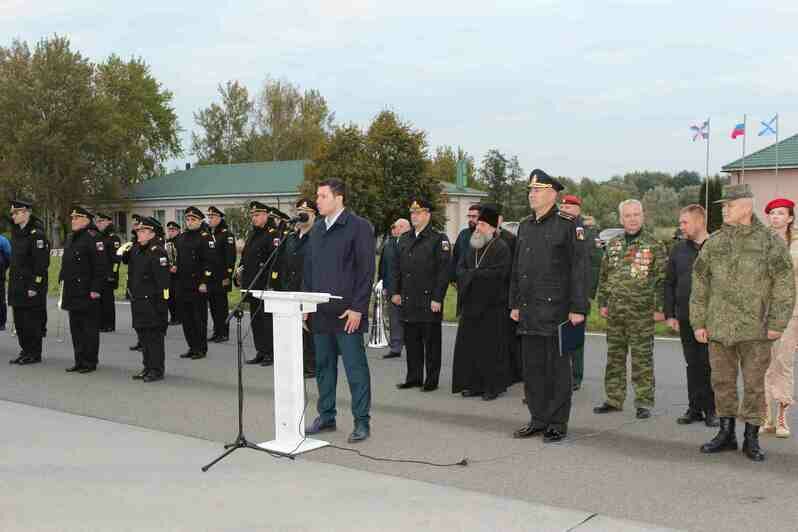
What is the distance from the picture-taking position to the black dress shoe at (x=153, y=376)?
1016 centimetres

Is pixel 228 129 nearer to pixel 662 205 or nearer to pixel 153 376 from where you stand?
pixel 662 205

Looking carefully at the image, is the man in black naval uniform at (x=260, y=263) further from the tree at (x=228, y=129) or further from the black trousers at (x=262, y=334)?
the tree at (x=228, y=129)

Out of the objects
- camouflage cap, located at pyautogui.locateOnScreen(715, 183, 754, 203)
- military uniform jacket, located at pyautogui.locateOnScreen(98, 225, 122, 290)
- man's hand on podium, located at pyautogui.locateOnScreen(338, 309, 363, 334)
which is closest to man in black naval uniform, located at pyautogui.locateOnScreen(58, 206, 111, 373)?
military uniform jacket, located at pyautogui.locateOnScreen(98, 225, 122, 290)

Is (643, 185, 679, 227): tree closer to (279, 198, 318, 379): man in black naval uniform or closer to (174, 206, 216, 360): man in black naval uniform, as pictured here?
(174, 206, 216, 360): man in black naval uniform

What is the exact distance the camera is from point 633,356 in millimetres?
7965

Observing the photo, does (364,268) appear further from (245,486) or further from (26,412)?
(26,412)

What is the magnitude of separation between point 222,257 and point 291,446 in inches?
268

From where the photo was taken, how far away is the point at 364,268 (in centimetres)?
693

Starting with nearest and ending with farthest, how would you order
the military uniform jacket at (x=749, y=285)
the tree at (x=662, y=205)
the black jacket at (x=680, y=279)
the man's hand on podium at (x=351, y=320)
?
the military uniform jacket at (x=749, y=285) < the man's hand on podium at (x=351, y=320) < the black jacket at (x=680, y=279) < the tree at (x=662, y=205)

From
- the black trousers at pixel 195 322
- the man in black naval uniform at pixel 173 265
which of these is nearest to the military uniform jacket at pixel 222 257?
the black trousers at pixel 195 322

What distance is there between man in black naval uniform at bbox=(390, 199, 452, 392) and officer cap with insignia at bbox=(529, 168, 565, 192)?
8.36 ft

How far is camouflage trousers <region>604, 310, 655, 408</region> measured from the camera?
790 cm

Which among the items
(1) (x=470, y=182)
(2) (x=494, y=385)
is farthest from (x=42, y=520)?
(1) (x=470, y=182)

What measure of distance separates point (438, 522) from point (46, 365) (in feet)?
27.3
